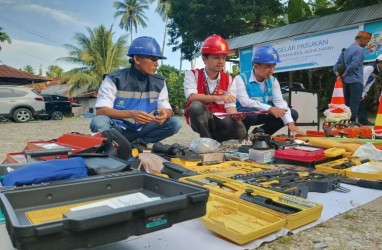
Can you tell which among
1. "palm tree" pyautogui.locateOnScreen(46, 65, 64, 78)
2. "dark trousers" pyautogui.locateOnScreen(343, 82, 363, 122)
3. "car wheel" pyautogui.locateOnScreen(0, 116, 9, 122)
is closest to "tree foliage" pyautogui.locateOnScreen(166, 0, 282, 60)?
"car wheel" pyautogui.locateOnScreen(0, 116, 9, 122)

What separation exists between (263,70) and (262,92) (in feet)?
1.02

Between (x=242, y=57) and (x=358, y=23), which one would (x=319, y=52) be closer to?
(x=358, y=23)

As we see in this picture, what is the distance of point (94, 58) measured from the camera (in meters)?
27.1

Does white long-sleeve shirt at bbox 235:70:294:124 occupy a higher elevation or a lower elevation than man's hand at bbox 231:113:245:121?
higher

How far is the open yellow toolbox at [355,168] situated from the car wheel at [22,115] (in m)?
15.1

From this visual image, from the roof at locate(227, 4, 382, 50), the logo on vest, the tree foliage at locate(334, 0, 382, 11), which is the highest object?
the tree foliage at locate(334, 0, 382, 11)

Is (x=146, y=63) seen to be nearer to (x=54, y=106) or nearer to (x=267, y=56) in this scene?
(x=267, y=56)

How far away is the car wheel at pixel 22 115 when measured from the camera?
15.0 m

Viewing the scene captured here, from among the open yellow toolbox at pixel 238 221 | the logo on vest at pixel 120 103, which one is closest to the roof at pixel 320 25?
the logo on vest at pixel 120 103

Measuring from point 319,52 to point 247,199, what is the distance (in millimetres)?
9718

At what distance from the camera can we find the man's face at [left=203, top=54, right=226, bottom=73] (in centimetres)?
393

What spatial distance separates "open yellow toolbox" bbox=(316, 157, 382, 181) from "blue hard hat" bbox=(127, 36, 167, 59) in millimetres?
1923

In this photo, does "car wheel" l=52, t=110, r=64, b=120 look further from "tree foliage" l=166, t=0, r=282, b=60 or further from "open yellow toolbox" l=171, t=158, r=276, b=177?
"open yellow toolbox" l=171, t=158, r=276, b=177

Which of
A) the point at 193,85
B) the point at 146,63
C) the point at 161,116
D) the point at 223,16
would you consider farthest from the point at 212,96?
the point at 223,16
